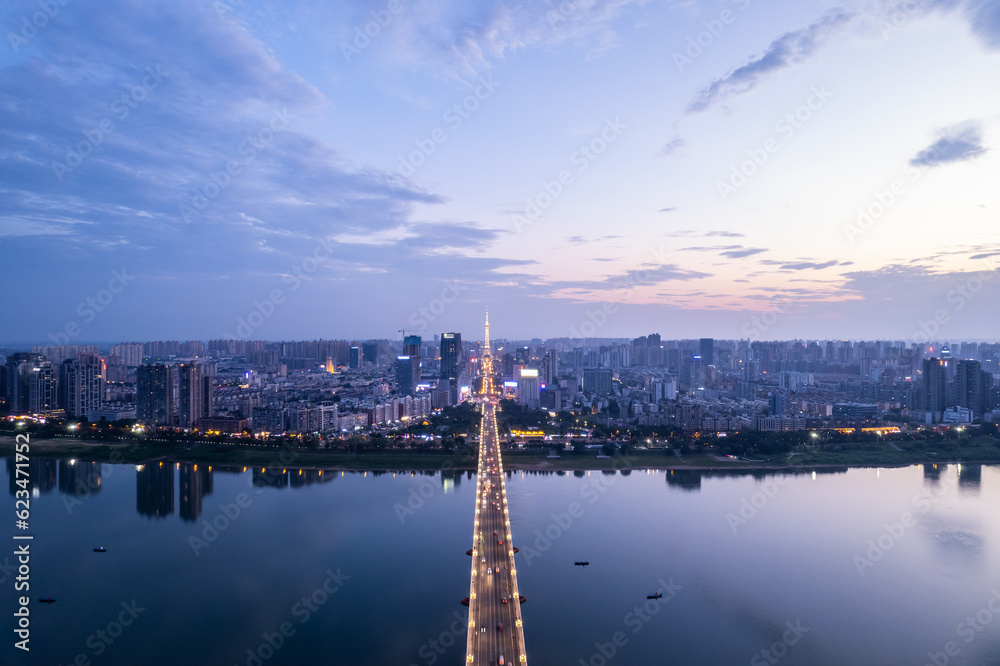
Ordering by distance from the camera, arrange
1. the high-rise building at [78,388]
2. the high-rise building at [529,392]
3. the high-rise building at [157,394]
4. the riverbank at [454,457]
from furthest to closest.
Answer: the high-rise building at [529,392]
the high-rise building at [78,388]
the high-rise building at [157,394]
the riverbank at [454,457]

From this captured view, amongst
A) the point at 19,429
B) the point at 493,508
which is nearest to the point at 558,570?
the point at 493,508

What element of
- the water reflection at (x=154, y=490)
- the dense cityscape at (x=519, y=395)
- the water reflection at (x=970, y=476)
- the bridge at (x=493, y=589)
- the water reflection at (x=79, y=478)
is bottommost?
the water reflection at (x=970, y=476)

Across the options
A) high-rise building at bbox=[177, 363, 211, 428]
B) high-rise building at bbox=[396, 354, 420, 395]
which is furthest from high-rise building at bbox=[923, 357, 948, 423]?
high-rise building at bbox=[177, 363, 211, 428]

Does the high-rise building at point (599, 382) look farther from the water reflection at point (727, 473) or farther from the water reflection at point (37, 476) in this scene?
the water reflection at point (37, 476)

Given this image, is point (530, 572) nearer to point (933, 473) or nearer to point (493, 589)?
point (493, 589)
